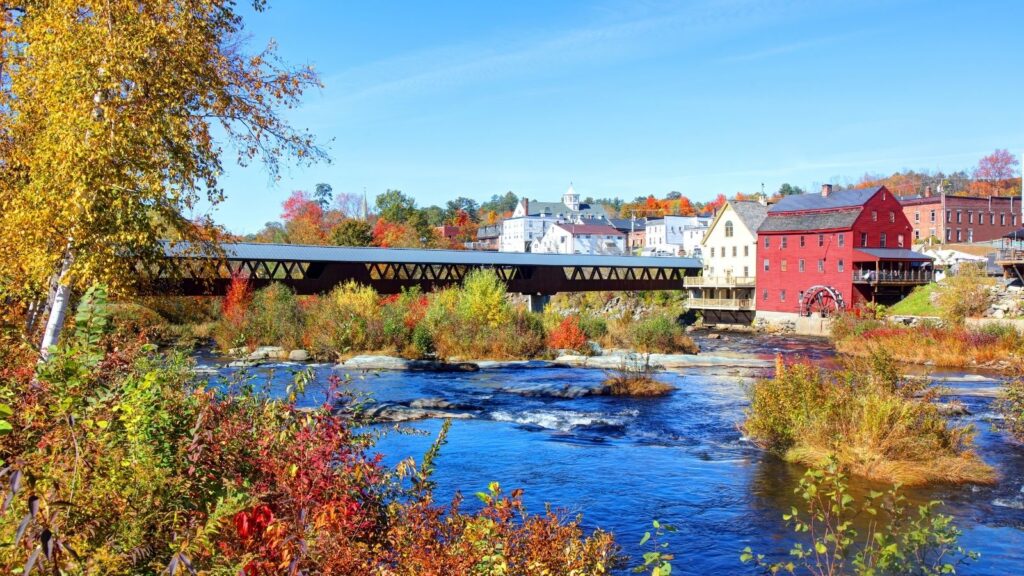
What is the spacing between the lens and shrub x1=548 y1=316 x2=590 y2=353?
28.4 m

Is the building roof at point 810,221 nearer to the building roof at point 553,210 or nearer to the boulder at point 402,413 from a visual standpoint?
the boulder at point 402,413

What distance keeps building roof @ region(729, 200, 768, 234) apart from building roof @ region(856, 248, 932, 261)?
808 centimetres

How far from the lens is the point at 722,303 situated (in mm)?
47906

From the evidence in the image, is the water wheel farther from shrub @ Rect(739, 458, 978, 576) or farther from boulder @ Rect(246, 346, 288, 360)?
shrub @ Rect(739, 458, 978, 576)

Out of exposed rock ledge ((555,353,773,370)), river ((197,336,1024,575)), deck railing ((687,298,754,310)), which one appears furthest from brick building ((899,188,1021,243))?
river ((197,336,1024,575))

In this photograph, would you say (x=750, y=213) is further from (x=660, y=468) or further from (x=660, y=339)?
(x=660, y=468)

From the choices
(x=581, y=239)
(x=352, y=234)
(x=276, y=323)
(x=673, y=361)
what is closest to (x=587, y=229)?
(x=581, y=239)

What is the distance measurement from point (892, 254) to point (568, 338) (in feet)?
79.0

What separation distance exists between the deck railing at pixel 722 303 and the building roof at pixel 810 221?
4.51 meters

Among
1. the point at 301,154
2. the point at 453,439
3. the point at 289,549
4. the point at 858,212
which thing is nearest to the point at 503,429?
the point at 453,439

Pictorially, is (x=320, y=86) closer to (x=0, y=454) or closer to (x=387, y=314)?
(x=0, y=454)

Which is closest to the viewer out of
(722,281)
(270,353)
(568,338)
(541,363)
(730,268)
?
(541,363)

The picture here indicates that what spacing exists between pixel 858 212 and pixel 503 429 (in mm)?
35610

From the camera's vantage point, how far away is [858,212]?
43.5m
